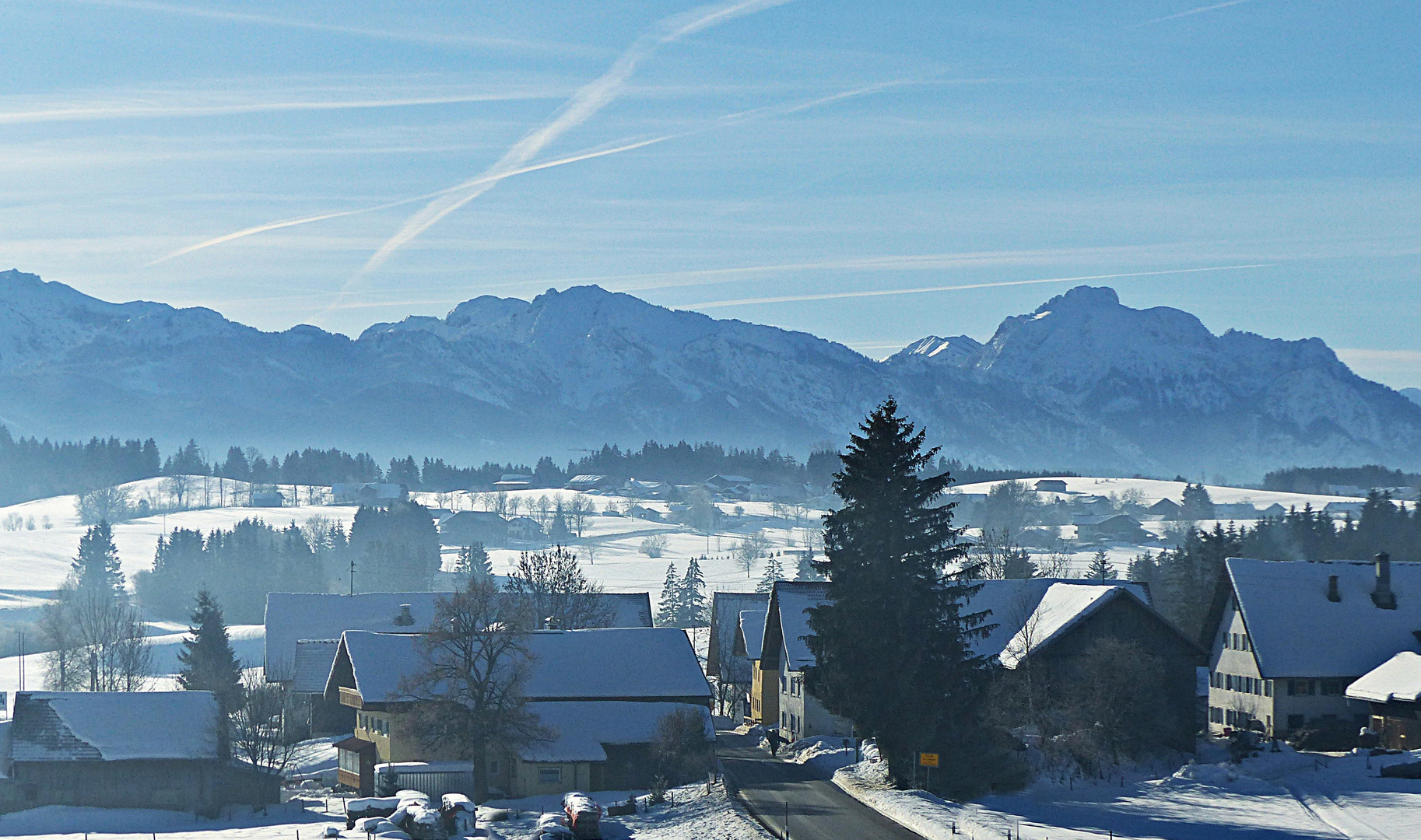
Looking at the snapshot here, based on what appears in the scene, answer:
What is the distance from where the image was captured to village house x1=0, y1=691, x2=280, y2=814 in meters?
55.1

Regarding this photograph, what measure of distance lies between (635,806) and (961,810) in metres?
11.2

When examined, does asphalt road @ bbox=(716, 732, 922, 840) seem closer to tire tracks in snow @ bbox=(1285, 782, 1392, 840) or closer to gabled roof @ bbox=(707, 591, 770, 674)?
tire tracks in snow @ bbox=(1285, 782, 1392, 840)

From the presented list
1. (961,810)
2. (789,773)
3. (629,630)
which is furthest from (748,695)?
(961,810)

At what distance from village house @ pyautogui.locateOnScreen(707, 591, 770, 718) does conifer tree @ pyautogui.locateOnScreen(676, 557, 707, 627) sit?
172 feet

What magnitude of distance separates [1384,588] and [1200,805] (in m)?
24.1

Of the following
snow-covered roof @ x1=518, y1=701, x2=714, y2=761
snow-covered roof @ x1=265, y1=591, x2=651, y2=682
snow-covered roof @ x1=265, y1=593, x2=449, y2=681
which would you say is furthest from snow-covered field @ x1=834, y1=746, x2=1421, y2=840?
snow-covered roof @ x1=265, y1=593, x2=449, y2=681

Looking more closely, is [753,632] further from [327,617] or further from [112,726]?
[112,726]

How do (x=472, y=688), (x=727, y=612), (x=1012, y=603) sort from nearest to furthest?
(x=472, y=688), (x=1012, y=603), (x=727, y=612)

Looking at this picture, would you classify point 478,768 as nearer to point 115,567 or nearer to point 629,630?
point 629,630

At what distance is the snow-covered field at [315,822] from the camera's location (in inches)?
1585

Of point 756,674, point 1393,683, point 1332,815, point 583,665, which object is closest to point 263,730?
point 583,665

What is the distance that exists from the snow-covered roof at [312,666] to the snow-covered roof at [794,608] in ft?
73.1

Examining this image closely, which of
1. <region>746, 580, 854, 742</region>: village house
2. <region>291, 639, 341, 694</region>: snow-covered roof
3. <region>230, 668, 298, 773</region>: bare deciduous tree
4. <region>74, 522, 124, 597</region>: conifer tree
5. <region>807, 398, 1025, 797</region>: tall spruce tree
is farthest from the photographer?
<region>74, 522, 124, 597</region>: conifer tree

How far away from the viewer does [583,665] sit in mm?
59188
